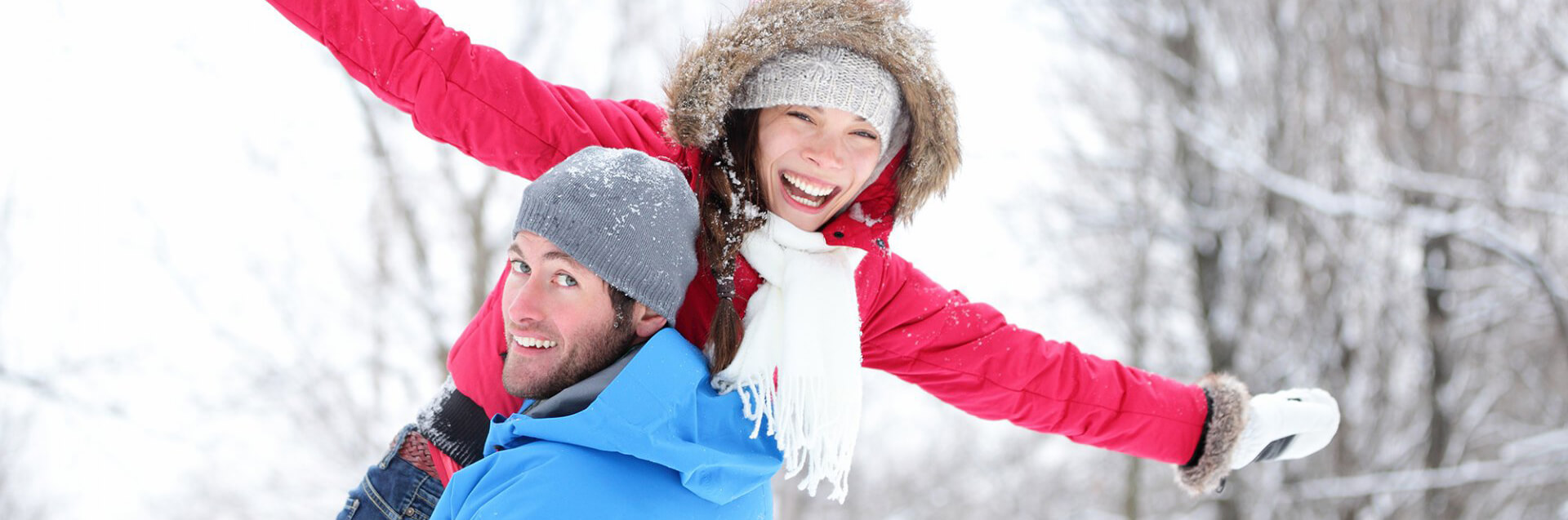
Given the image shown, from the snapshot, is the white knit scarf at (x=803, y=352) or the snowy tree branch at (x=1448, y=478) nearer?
the white knit scarf at (x=803, y=352)

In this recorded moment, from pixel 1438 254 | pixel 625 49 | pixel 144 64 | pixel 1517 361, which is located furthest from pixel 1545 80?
pixel 144 64

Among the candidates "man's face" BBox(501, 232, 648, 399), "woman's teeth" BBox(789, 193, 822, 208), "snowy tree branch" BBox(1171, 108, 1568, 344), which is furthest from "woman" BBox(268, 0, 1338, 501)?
"snowy tree branch" BBox(1171, 108, 1568, 344)

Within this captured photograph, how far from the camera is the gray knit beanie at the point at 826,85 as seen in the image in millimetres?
2098

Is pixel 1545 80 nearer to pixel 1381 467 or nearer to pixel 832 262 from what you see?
pixel 1381 467

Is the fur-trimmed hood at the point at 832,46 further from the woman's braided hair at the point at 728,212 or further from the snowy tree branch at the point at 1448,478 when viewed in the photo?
the snowy tree branch at the point at 1448,478

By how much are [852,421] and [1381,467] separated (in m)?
6.53

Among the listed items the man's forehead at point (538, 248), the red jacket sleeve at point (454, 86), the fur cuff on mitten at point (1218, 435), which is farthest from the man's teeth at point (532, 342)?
the fur cuff on mitten at point (1218, 435)

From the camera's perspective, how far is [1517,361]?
7410mm

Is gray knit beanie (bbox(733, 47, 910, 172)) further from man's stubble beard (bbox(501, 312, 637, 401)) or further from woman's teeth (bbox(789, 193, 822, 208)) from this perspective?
man's stubble beard (bbox(501, 312, 637, 401))

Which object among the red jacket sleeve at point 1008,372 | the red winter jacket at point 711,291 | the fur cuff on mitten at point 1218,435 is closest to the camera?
the red winter jacket at point 711,291

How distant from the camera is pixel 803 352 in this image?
6.61 feet

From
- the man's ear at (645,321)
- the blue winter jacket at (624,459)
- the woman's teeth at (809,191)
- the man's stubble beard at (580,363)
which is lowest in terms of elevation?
the blue winter jacket at (624,459)

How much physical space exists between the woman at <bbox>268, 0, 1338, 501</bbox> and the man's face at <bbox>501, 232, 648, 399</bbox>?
0.78 feet

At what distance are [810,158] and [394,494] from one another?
1.08m
